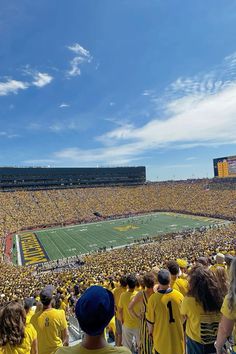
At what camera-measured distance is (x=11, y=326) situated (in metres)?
2.97

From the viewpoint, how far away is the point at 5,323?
2.97 meters

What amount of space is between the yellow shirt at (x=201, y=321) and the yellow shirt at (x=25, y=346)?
188 centimetres

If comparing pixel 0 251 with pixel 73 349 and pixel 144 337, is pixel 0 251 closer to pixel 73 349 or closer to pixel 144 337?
pixel 144 337

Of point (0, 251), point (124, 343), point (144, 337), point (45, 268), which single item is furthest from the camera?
point (0, 251)

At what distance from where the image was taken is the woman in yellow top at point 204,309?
3258 mm

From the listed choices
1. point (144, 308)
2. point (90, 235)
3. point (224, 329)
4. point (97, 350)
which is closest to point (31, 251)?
point (90, 235)

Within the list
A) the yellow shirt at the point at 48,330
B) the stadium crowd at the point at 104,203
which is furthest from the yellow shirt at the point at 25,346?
the stadium crowd at the point at 104,203

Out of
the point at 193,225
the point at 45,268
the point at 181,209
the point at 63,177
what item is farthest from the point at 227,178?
the point at 45,268

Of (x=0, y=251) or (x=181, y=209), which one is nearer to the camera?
(x=0, y=251)

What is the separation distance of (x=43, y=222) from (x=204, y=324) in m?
49.5

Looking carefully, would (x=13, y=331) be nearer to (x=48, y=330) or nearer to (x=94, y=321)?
(x=48, y=330)

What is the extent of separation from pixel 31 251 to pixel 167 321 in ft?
105

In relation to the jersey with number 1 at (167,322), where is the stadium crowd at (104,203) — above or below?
below

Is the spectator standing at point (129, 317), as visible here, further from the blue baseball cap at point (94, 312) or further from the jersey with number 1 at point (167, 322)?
the blue baseball cap at point (94, 312)
